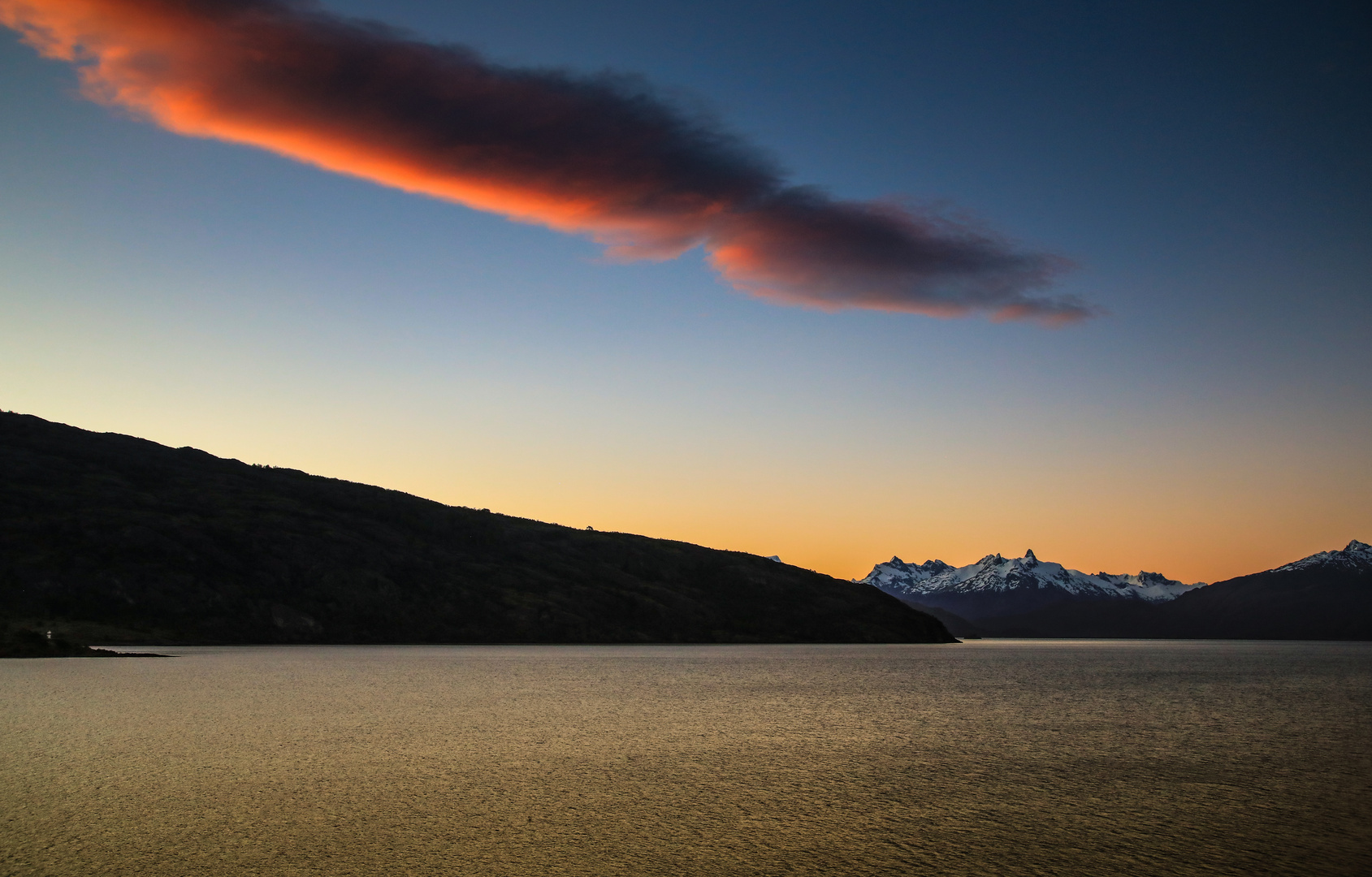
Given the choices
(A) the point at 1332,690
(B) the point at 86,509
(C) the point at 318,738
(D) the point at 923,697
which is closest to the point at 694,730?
(C) the point at 318,738

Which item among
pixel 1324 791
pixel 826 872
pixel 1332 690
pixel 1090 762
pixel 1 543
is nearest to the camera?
pixel 826 872

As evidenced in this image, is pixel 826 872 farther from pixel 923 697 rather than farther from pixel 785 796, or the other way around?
pixel 923 697

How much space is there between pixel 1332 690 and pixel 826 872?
59.8 m

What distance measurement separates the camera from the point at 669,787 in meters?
18.9

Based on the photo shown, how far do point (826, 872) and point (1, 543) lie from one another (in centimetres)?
18947

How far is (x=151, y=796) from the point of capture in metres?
17.1

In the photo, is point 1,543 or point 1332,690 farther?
point 1,543

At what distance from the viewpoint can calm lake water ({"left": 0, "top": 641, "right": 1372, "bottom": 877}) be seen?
43.2 feet

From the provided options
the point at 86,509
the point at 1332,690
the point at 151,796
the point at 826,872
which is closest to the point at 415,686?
the point at 151,796

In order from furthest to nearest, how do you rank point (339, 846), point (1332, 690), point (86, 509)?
point (86, 509) → point (1332, 690) → point (339, 846)

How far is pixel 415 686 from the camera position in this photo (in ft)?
165

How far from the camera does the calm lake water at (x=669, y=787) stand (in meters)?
13.2

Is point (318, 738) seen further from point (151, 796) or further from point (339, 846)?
point (339, 846)

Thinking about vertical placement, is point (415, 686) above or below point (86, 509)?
below
